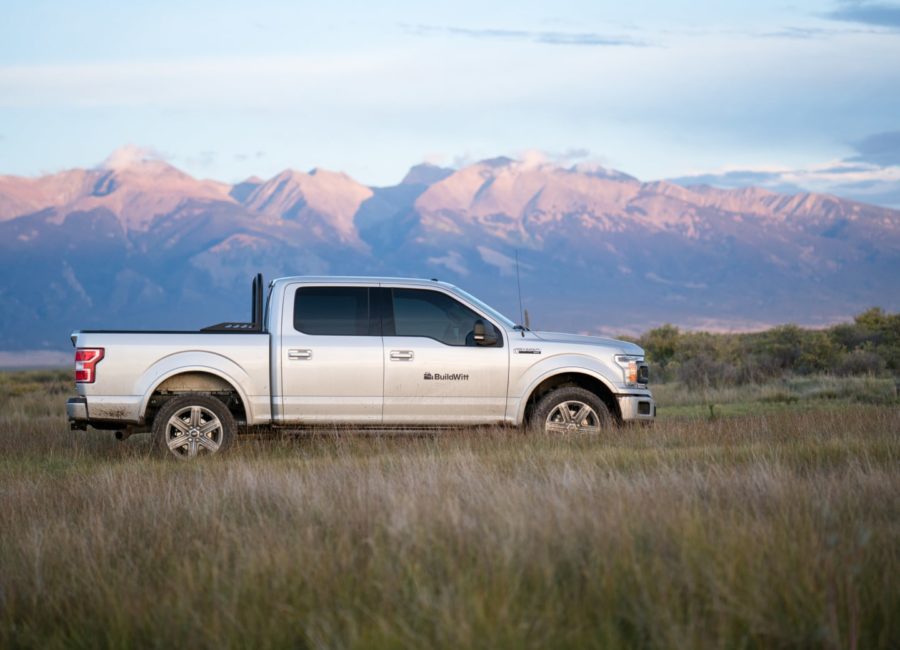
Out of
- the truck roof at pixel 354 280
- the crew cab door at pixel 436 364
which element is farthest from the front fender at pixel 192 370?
the crew cab door at pixel 436 364

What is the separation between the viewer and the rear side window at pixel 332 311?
38.8ft

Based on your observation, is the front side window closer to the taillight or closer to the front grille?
the front grille

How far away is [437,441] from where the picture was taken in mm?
11805

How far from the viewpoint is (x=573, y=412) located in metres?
12.1

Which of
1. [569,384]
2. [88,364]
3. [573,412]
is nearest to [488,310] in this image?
[569,384]

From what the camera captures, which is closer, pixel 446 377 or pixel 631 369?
pixel 446 377

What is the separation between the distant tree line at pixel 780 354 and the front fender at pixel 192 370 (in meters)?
15.5

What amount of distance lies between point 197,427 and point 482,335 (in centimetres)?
308

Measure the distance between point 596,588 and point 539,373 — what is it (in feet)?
21.2

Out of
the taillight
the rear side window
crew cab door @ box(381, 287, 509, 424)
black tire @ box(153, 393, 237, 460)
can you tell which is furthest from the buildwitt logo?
the taillight

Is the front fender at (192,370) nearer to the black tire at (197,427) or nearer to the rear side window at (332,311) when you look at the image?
the black tire at (197,427)

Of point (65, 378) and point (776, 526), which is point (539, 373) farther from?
point (65, 378)

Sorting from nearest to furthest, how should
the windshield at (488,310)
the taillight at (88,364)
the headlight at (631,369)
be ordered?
1. the taillight at (88,364)
2. the windshield at (488,310)
3. the headlight at (631,369)

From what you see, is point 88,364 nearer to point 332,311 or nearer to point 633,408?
point 332,311
